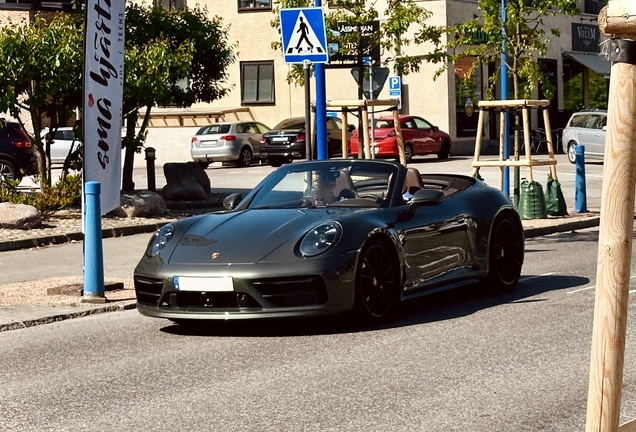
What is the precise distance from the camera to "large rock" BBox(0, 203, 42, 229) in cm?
1777

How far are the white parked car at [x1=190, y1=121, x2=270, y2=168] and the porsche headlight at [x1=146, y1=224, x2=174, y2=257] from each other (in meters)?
31.1

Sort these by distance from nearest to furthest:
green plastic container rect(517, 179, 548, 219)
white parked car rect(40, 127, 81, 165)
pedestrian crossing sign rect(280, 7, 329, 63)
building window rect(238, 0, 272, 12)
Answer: pedestrian crossing sign rect(280, 7, 329, 63) < green plastic container rect(517, 179, 548, 219) < white parked car rect(40, 127, 81, 165) < building window rect(238, 0, 272, 12)

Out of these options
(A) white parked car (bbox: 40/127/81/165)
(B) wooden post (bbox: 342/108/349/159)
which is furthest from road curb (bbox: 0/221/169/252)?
(A) white parked car (bbox: 40/127/81/165)

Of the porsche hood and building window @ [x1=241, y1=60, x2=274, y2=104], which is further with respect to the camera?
building window @ [x1=241, y1=60, x2=274, y2=104]

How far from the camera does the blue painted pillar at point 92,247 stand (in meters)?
11.2

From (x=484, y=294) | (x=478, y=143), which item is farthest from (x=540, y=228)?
(x=484, y=294)

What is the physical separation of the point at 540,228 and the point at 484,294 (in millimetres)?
6682

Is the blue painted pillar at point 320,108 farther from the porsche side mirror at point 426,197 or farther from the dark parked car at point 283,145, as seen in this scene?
the dark parked car at point 283,145

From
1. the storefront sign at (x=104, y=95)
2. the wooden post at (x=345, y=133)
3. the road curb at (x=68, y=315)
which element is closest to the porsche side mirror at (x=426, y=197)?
the road curb at (x=68, y=315)

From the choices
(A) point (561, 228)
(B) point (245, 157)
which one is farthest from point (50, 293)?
(B) point (245, 157)

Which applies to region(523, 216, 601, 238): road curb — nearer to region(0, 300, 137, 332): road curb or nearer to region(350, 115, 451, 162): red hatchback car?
region(0, 300, 137, 332): road curb

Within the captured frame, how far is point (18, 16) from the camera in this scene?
43594 mm

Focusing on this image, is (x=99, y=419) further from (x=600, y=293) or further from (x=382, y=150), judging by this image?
(x=382, y=150)

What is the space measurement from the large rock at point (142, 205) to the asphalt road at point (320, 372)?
897cm
